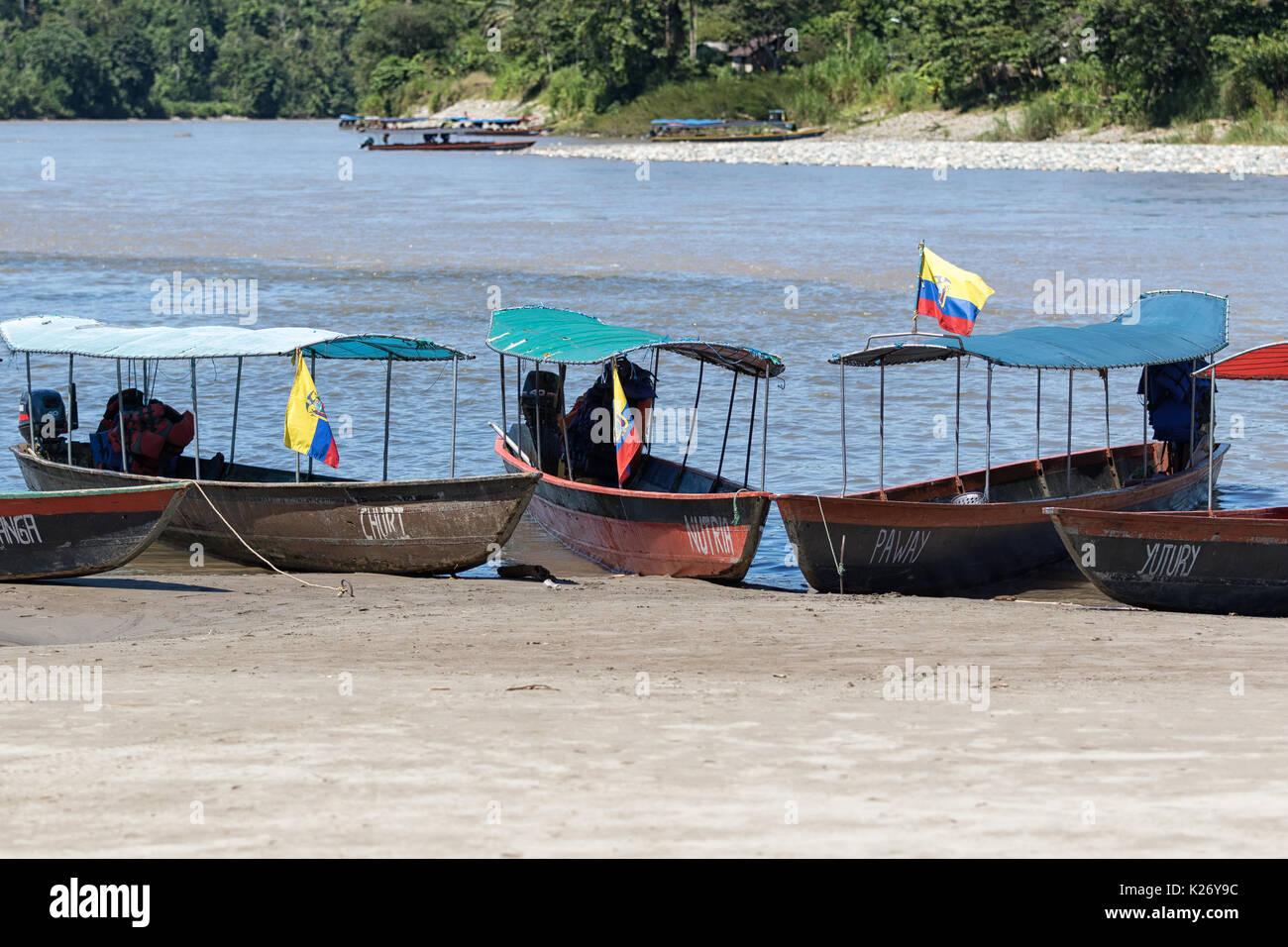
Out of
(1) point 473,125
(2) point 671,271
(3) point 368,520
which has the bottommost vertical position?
(3) point 368,520

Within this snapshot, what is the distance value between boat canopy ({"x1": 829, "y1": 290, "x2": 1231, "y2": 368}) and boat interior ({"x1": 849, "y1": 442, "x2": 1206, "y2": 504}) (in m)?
1.18

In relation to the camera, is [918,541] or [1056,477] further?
[1056,477]

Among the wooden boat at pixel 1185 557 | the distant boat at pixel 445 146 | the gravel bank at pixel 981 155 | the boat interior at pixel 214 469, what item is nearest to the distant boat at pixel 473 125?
the distant boat at pixel 445 146

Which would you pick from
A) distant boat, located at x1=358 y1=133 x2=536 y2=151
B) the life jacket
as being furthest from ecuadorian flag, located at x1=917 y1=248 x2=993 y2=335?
distant boat, located at x1=358 y1=133 x2=536 y2=151

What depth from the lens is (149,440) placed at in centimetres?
1400

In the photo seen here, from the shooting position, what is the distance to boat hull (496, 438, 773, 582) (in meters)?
12.1

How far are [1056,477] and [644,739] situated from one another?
359 inches

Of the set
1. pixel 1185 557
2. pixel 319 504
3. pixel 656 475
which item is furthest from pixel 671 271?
pixel 1185 557

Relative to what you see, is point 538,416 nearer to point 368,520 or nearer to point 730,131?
point 368,520

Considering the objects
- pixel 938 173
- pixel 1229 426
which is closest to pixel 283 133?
pixel 938 173
